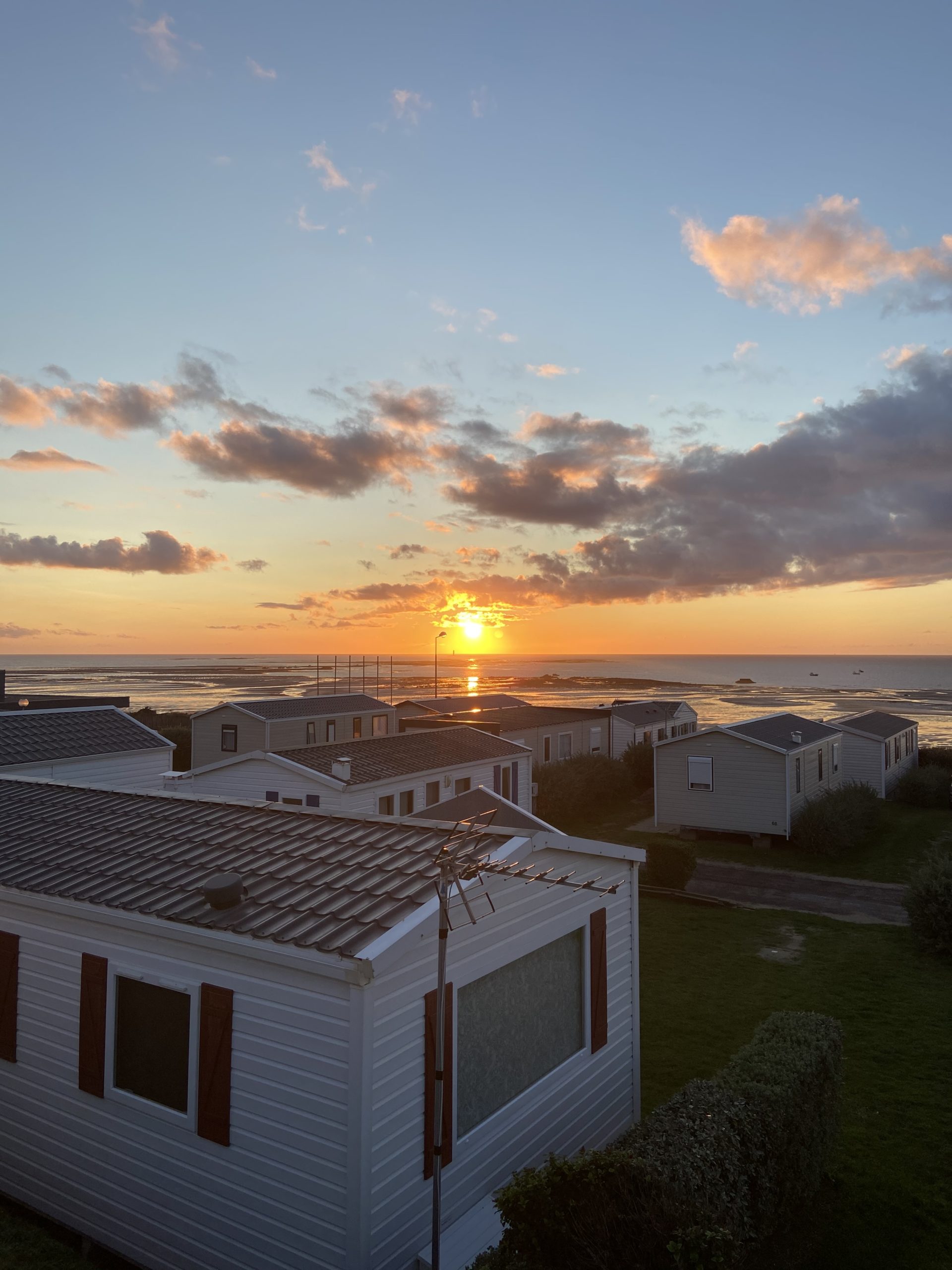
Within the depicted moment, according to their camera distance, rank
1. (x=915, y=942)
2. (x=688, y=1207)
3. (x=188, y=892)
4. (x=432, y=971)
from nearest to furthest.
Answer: (x=688, y=1207) < (x=432, y=971) < (x=188, y=892) < (x=915, y=942)

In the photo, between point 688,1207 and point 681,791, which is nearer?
point 688,1207

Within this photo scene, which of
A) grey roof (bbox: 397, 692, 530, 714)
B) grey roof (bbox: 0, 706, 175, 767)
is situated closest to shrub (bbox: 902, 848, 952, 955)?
grey roof (bbox: 0, 706, 175, 767)

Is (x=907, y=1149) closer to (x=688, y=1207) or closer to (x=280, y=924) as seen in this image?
(x=688, y=1207)

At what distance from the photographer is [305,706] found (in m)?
41.1

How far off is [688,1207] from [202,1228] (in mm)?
4094

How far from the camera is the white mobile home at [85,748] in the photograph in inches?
758

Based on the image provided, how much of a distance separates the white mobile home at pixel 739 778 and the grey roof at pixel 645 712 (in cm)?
1443

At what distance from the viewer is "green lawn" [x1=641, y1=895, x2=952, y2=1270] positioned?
8008 mm

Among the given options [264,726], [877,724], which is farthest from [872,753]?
[264,726]

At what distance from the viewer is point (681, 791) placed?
29.5 metres

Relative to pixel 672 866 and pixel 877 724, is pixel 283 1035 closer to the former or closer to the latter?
pixel 672 866

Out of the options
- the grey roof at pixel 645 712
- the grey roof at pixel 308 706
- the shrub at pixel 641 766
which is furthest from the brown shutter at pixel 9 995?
the grey roof at pixel 645 712

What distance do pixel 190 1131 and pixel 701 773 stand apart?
81.8 ft

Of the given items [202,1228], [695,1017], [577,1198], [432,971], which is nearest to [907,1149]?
[695,1017]
